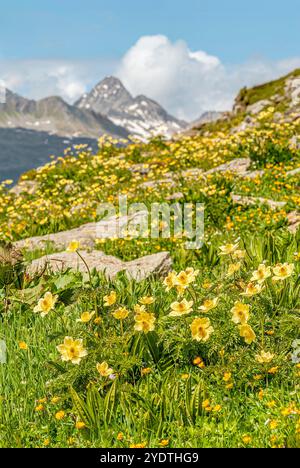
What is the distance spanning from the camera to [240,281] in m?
4.49

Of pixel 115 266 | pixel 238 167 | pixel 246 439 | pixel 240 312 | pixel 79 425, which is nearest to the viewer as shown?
pixel 246 439

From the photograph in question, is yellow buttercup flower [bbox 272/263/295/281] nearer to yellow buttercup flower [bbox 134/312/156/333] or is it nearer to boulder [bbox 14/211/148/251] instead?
yellow buttercup flower [bbox 134/312/156/333]

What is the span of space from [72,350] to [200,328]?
0.87 metres

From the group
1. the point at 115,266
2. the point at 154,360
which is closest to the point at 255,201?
the point at 115,266

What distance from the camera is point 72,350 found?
3.62 metres

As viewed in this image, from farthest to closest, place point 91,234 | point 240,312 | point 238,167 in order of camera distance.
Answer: point 238,167
point 91,234
point 240,312

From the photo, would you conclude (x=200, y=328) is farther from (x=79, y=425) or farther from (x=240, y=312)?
(x=79, y=425)

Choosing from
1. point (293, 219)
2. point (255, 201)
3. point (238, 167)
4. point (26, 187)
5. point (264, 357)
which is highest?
point (238, 167)

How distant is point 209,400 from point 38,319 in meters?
1.94

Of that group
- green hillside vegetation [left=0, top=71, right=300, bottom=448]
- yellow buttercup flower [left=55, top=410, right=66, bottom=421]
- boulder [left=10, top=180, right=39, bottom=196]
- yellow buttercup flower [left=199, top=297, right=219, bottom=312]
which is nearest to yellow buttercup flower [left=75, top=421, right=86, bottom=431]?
green hillside vegetation [left=0, top=71, right=300, bottom=448]

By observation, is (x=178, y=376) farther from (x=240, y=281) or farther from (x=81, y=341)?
(x=240, y=281)

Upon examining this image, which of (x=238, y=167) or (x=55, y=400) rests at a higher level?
(x=238, y=167)

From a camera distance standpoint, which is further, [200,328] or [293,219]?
[293,219]
